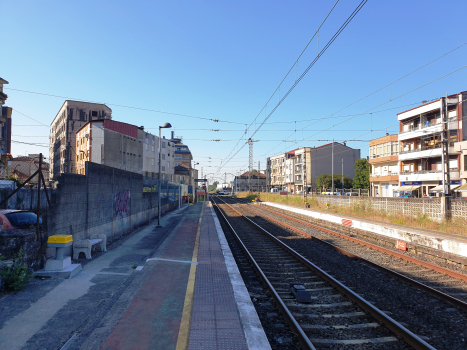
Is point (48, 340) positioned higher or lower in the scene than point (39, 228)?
lower

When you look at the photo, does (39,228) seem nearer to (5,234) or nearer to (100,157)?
(5,234)

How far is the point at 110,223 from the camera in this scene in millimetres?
13086

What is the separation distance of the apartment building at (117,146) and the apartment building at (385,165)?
1373 inches

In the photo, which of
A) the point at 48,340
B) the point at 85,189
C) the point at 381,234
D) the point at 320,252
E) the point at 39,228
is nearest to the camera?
the point at 48,340

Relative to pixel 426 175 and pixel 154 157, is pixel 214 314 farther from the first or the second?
pixel 154 157

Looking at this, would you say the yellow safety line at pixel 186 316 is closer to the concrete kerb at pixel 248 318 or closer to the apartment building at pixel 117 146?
the concrete kerb at pixel 248 318

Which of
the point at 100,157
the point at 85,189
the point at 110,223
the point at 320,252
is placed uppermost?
the point at 100,157

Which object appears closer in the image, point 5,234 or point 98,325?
point 98,325

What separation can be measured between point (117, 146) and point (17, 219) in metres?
45.7

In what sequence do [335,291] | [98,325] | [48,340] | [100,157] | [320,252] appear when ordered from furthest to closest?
[100,157]
[320,252]
[335,291]
[98,325]
[48,340]

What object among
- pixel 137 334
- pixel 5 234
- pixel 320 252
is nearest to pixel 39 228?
pixel 5 234

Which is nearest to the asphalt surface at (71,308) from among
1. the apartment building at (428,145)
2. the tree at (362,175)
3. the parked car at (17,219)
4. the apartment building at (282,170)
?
the parked car at (17,219)

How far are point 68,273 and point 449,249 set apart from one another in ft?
38.4

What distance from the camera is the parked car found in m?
8.20
